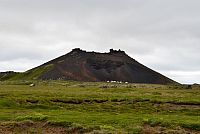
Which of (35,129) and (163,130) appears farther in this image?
(35,129)

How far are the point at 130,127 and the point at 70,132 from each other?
515 cm

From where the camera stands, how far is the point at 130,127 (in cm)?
3562

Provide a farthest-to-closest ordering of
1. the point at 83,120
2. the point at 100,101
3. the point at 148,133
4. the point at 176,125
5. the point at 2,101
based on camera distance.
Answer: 1. the point at 100,101
2. the point at 2,101
3. the point at 83,120
4. the point at 176,125
5. the point at 148,133

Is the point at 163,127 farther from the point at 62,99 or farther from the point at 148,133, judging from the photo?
the point at 62,99

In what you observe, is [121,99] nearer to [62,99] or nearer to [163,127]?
[62,99]

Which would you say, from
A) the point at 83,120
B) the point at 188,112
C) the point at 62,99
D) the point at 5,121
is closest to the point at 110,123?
the point at 83,120

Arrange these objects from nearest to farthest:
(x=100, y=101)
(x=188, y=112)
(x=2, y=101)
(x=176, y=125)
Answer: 1. (x=176, y=125)
2. (x=188, y=112)
3. (x=2, y=101)
4. (x=100, y=101)

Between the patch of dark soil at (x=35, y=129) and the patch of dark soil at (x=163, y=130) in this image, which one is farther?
the patch of dark soil at (x=35, y=129)

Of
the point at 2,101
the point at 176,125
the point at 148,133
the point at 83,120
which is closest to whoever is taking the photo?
the point at 148,133

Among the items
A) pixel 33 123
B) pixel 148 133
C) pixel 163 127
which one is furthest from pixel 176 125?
pixel 33 123

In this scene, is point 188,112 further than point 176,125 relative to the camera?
Yes

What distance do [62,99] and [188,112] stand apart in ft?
73.7

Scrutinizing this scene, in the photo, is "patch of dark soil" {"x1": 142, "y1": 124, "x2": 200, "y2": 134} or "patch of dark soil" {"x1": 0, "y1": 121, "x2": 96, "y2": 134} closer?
"patch of dark soil" {"x1": 142, "y1": 124, "x2": 200, "y2": 134}

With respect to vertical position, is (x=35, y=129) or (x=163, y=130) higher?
(x=163, y=130)
